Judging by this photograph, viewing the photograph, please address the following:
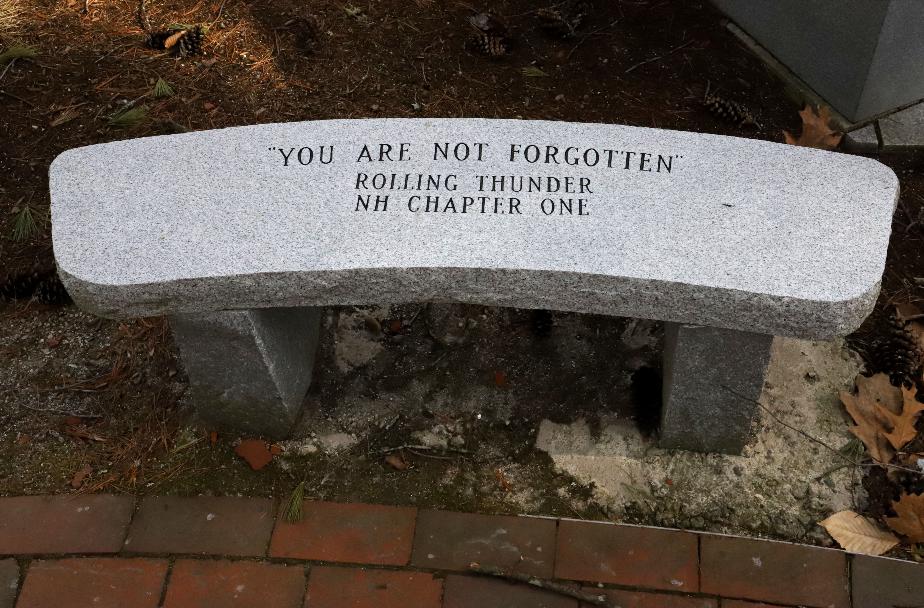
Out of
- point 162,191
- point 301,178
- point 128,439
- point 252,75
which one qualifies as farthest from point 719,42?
point 128,439

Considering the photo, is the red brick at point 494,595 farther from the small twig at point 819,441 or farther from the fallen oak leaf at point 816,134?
the fallen oak leaf at point 816,134

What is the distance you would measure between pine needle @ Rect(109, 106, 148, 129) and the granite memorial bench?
3.15 ft

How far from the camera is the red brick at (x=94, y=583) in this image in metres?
2.22

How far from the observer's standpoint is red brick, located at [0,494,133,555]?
231 cm

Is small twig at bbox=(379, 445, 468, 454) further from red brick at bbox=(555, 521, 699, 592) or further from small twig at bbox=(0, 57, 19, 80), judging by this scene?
small twig at bbox=(0, 57, 19, 80)

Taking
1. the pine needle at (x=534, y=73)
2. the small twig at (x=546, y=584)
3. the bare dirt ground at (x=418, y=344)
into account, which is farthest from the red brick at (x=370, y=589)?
the pine needle at (x=534, y=73)

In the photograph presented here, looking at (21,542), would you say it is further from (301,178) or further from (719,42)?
(719,42)

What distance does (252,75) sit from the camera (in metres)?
3.35

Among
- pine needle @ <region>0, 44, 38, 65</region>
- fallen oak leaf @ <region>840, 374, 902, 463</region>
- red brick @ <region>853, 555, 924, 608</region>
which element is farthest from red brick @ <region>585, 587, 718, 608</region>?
pine needle @ <region>0, 44, 38, 65</region>

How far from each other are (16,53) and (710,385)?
282 cm

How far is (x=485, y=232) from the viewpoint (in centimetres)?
203

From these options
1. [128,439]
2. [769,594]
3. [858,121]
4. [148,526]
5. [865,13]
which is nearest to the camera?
[769,594]

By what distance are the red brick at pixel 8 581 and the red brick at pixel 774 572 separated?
1747 millimetres

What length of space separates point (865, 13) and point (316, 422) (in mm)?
2189
